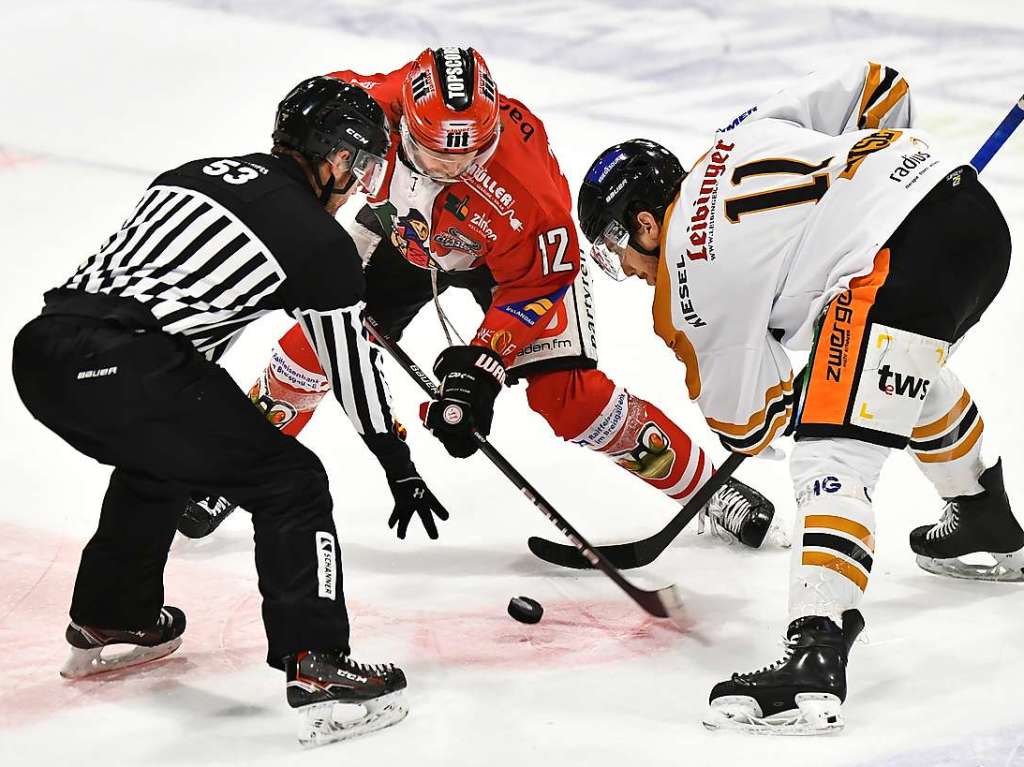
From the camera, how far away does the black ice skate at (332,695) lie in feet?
8.27

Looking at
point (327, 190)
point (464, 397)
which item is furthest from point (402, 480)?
point (327, 190)

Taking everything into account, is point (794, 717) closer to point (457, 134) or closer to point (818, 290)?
point (818, 290)

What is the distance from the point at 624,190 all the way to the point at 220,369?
93cm

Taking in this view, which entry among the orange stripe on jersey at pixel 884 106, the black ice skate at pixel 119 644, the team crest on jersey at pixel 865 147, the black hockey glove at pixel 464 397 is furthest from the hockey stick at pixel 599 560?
the orange stripe on jersey at pixel 884 106

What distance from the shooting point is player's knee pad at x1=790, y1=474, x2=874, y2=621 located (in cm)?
255

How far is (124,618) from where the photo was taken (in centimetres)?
281

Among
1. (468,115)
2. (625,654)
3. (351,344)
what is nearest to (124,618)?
(351,344)

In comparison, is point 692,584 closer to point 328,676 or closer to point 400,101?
point 328,676

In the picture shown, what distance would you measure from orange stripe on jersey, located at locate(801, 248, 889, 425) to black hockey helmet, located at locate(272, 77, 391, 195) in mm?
899

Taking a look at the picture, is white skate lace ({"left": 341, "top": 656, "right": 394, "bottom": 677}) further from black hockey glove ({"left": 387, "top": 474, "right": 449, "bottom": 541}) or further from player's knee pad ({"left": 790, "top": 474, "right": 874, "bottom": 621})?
player's knee pad ({"left": 790, "top": 474, "right": 874, "bottom": 621})

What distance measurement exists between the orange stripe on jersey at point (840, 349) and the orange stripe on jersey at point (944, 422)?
610 millimetres

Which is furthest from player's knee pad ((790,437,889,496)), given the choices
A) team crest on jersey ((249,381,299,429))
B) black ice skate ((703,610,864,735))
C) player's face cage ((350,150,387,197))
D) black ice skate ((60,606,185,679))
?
team crest on jersey ((249,381,299,429))

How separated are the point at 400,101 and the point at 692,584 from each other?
1285 mm

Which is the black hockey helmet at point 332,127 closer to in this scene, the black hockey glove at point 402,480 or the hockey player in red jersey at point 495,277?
the hockey player in red jersey at point 495,277
